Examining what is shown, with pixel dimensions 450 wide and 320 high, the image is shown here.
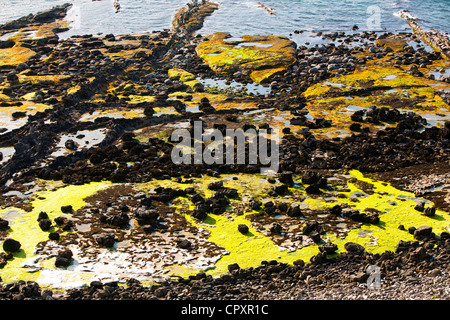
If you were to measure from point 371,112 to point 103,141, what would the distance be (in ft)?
77.9

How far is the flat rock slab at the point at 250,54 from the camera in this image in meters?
57.7

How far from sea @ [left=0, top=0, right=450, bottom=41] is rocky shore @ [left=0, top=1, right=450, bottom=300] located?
23.3 meters

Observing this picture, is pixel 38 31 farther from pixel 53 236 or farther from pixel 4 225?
pixel 53 236

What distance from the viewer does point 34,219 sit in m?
26.5

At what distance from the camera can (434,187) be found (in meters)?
28.9

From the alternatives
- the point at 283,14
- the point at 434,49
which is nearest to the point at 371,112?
the point at 434,49

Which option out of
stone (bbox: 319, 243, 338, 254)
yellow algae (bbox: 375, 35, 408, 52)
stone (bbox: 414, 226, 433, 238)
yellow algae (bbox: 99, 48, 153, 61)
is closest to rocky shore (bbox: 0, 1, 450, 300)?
stone (bbox: 414, 226, 433, 238)

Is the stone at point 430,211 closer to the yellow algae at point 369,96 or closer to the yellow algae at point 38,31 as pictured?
the yellow algae at point 369,96

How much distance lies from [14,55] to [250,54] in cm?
3453

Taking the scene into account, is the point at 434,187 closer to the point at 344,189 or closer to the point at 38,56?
the point at 344,189

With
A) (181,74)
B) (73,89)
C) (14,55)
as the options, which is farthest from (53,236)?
(14,55)

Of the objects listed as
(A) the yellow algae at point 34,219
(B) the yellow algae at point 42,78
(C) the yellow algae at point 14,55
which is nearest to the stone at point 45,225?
(A) the yellow algae at point 34,219

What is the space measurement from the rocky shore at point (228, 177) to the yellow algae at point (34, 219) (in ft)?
0.38

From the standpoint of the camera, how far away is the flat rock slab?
57.7 m
